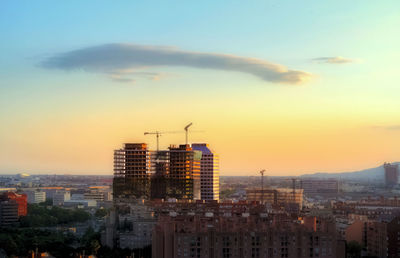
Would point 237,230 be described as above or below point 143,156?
below

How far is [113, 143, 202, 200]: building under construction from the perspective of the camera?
9988 centimetres

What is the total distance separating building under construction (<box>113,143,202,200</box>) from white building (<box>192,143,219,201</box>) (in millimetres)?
3451

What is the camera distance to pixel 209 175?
11031 centimetres

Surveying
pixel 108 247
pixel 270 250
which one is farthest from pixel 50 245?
pixel 270 250

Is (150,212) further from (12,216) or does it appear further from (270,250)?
(12,216)

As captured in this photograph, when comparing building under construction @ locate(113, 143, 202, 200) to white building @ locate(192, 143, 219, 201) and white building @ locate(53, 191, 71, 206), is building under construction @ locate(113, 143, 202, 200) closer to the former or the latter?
white building @ locate(192, 143, 219, 201)

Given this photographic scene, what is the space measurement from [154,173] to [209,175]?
10742mm

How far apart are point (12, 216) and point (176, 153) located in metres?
22.6

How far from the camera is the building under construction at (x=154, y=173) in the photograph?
3932 inches

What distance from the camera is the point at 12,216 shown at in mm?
101188

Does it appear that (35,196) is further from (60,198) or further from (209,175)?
(209,175)

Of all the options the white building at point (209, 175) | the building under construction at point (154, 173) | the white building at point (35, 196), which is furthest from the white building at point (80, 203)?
the building under construction at point (154, 173)

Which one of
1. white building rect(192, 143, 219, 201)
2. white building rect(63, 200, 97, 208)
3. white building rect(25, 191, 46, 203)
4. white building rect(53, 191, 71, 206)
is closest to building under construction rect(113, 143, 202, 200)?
white building rect(192, 143, 219, 201)

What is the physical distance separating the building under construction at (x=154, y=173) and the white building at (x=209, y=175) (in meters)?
3.45
